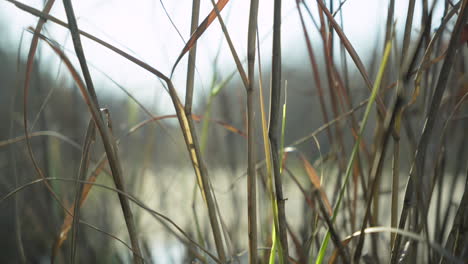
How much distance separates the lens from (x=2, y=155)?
896 mm

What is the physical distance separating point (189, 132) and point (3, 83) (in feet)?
3.65

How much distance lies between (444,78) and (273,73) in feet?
0.25

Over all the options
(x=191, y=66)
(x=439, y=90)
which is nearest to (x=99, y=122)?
(x=191, y=66)

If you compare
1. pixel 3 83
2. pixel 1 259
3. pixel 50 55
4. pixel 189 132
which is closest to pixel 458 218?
pixel 189 132

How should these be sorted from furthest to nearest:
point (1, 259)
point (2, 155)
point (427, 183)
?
point (2, 155) → point (1, 259) → point (427, 183)

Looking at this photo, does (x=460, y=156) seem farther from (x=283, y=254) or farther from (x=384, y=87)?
(x=283, y=254)

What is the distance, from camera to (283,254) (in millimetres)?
225

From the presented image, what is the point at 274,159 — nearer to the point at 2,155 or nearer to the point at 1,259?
the point at 1,259

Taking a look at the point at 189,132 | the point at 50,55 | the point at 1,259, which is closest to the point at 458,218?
the point at 189,132

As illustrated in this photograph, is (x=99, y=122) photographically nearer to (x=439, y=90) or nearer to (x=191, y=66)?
(x=191, y=66)

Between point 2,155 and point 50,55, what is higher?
point 50,55

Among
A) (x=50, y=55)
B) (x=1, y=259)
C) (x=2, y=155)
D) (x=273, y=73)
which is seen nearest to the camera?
(x=273, y=73)

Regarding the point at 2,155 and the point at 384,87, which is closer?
the point at 384,87

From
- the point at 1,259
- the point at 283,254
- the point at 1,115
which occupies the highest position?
the point at 1,115
